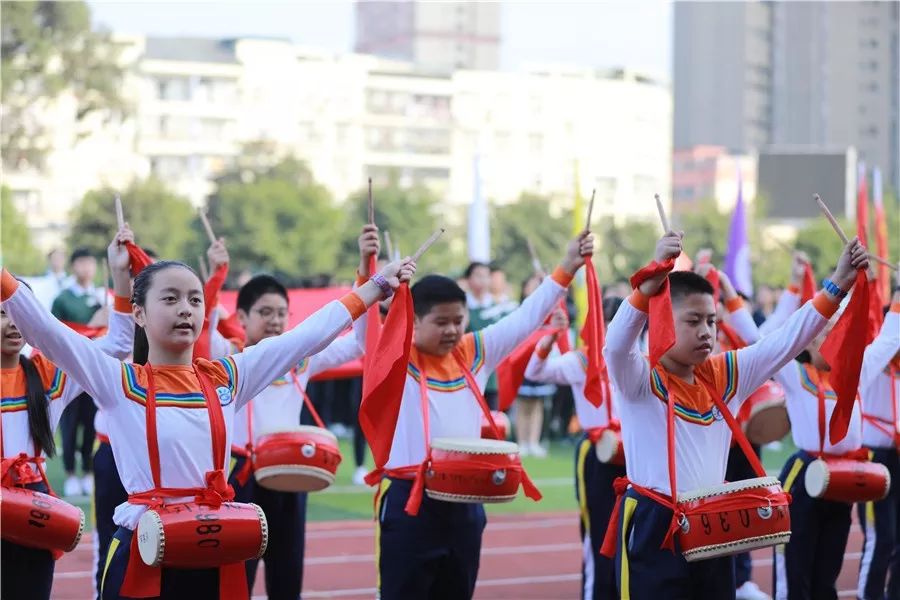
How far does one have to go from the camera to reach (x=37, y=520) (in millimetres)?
4895

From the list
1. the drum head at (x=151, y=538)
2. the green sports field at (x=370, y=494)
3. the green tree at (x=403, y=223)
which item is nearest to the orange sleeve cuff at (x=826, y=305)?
the drum head at (x=151, y=538)

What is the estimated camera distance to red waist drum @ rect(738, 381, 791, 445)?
7.89 metres

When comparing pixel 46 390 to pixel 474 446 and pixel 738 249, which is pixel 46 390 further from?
pixel 738 249

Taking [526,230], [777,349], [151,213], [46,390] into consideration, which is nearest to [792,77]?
[526,230]

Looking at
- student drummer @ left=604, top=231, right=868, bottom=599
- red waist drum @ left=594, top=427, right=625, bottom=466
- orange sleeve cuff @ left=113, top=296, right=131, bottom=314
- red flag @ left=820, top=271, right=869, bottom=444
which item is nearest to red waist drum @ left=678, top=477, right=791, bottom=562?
student drummer @ left=604, top=231, right=868, bottom=599

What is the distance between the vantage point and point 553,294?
5816 mm

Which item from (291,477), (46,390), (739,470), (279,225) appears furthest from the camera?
(279,225)

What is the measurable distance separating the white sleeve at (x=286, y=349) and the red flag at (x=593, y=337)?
5.18 feet

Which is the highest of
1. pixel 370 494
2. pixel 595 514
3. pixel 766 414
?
pixel 766 414

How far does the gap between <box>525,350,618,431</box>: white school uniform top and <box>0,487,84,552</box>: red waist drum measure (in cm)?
294

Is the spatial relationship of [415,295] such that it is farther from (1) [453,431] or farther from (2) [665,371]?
(2) [665,371]

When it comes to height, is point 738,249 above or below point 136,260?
below

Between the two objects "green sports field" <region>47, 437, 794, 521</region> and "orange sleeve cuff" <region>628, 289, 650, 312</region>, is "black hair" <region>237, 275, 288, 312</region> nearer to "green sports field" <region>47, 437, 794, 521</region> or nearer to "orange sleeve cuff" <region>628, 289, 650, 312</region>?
"orange sleeve cuff" <region>628, 289, 650, 312</region>

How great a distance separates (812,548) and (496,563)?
311 centimetres
